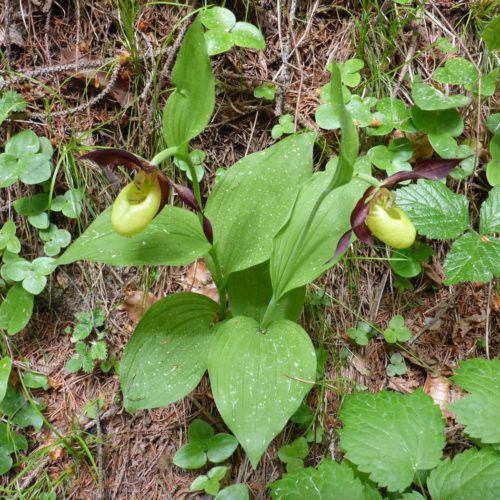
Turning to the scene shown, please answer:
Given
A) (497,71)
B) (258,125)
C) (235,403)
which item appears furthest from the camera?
(258,125)

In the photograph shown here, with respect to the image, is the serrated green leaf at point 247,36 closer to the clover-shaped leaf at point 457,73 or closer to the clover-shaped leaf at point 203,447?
the clover-shaped leaf at point 457,73

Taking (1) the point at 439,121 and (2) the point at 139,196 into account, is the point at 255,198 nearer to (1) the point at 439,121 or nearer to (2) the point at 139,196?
(2) the point at 139,196

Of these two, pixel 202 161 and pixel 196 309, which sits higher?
pixel 202 161

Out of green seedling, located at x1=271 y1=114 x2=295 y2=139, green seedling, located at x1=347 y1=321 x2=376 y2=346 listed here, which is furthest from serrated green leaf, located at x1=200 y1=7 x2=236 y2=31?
green seedling, located at x1=347 y1=321 x2=376 y2=346

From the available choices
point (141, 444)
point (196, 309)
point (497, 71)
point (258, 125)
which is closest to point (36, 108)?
point (258, 125)

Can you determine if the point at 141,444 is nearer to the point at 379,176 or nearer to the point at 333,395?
the point at 333,395
